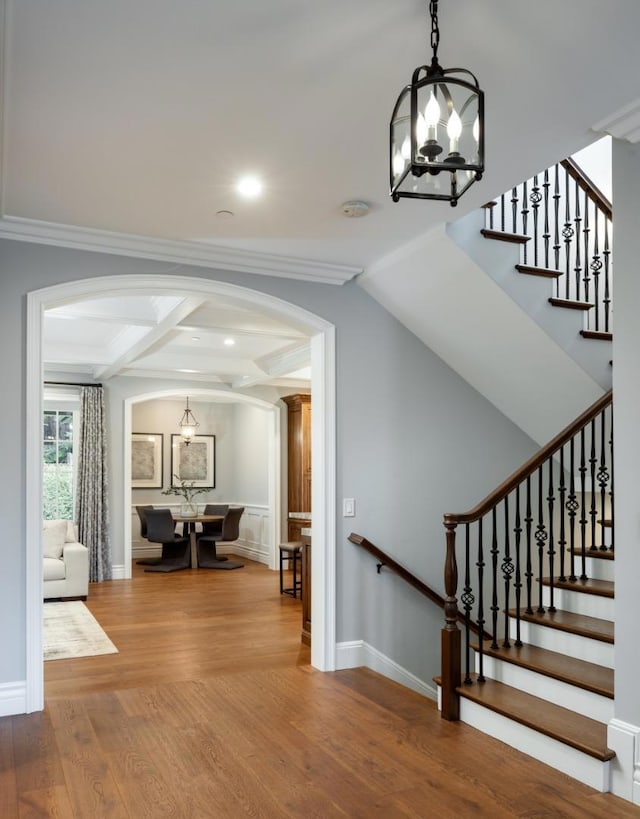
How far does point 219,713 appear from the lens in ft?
12.9

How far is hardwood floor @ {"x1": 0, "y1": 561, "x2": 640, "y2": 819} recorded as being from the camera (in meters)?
2.84

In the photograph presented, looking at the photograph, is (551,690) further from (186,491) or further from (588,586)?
(186,491)

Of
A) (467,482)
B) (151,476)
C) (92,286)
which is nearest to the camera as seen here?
(92,286)

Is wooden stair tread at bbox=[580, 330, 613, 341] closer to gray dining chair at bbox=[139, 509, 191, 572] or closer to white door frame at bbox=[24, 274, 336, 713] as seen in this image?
white door frame at bbox=[24, 274, 336, 713]

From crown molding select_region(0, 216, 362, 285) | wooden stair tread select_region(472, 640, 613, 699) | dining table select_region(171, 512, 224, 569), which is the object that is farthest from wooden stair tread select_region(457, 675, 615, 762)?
dining table select_region(171, 512, 224, 569)

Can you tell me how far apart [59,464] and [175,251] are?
264 inches

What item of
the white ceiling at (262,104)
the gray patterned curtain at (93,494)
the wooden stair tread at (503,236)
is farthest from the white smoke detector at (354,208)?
the gray patterned curtain at (93,494)

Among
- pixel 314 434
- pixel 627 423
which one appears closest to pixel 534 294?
pixel 627 423

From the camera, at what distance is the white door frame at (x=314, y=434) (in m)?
3.97

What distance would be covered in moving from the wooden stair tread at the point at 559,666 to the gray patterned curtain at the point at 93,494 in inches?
257

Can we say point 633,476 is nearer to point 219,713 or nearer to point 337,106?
point 337,106

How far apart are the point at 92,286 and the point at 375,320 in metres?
1.93

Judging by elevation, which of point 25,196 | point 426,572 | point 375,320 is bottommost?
point 426,572

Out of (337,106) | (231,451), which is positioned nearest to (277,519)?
(231,451)
